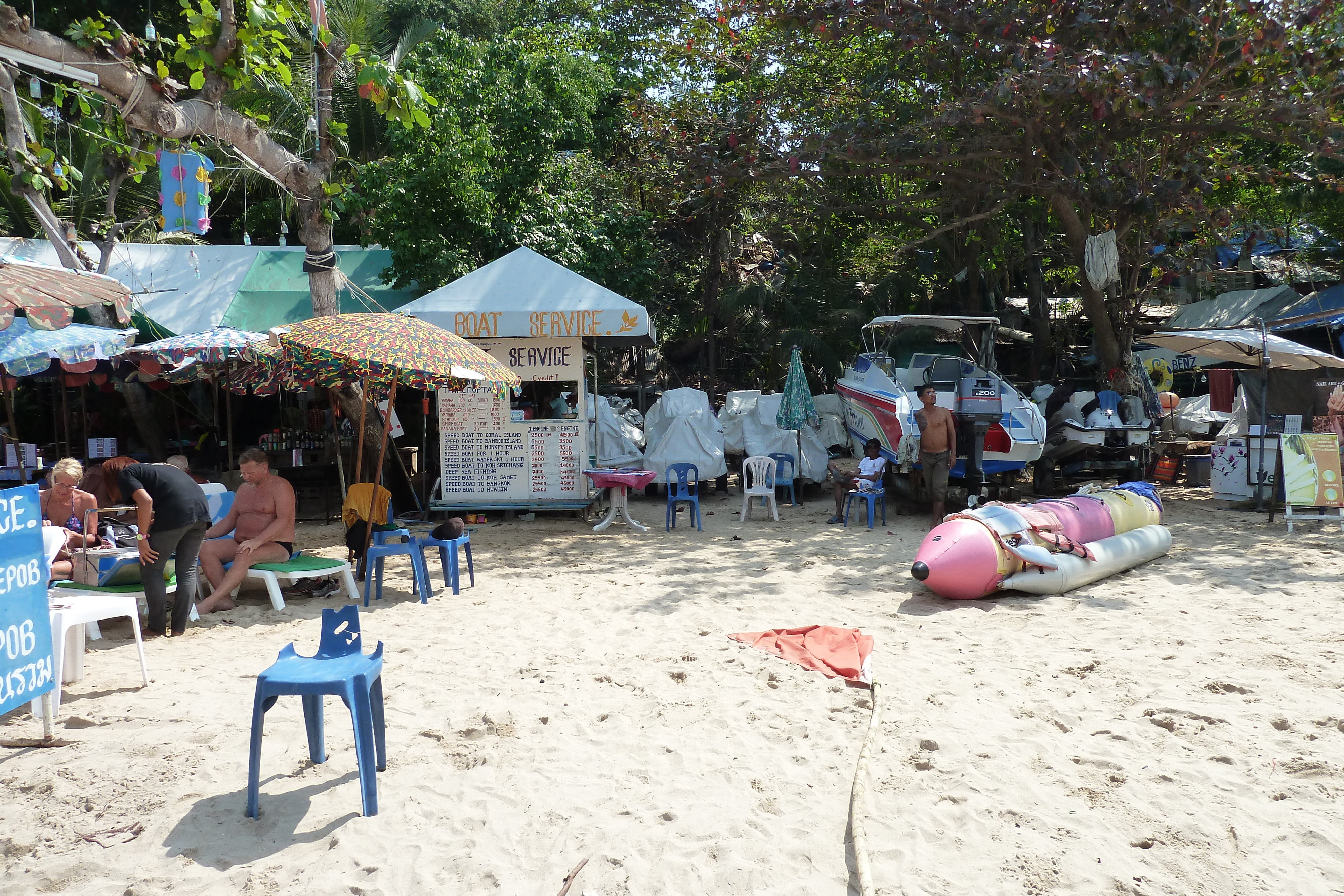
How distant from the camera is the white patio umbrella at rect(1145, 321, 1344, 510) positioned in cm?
1059

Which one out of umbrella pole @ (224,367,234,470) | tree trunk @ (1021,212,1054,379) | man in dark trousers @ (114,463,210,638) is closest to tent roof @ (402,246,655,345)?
umbrella pole @ (224,367,234,470)

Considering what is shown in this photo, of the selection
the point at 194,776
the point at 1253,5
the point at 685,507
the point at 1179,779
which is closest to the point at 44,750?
the point at 194,776

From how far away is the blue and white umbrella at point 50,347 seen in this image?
876 cm

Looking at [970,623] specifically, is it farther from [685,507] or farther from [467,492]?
[467,492]

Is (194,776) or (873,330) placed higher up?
(873,330)

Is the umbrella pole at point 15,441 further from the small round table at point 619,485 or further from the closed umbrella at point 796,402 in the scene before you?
the closed umbrella at point 796,402

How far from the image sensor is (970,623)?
6.30m

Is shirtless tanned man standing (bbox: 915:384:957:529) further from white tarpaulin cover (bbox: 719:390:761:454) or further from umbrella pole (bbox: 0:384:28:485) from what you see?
umbrella pole (bbox: 0:384:28:485)

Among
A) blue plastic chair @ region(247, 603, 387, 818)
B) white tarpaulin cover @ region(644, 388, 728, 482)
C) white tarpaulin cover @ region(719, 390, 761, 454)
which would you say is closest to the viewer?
blue plastic chair @ region(247, 603, 387, 818)

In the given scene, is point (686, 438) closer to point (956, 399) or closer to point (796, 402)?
point (796, 402)

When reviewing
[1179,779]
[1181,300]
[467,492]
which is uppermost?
[1181,300]

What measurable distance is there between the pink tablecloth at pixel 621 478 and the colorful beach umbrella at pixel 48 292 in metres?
5.64

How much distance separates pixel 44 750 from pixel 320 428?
9.24 m

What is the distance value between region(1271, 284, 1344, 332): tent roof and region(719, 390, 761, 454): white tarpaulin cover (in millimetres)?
9354
